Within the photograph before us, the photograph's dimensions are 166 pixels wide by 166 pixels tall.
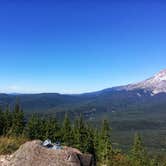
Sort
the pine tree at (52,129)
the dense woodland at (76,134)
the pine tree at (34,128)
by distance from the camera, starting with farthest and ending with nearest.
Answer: the pine tree at (34,128), the pine tree at (52,129), the dense woodland at (76,134)

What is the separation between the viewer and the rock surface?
751 cm

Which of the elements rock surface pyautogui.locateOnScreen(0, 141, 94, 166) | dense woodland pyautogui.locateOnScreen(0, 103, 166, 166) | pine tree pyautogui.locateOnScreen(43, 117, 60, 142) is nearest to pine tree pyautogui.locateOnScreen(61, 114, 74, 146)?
dense woodland pyautogui.locateOnScreen(0, 103, 166, 166)

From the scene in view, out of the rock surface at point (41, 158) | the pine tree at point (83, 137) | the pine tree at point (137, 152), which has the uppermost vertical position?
the rock surface at point (41, 158)

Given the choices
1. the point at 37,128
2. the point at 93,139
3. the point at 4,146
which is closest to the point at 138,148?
the point at 93,139

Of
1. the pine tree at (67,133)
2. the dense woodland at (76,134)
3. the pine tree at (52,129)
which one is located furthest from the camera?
the pine tree at (52,129)

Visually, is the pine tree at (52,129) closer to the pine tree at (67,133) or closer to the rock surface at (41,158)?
the pine tree at (67,133)

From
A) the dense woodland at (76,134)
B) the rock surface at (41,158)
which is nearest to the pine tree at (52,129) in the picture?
the dense woodland at (76,134)

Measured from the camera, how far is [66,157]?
7730mm

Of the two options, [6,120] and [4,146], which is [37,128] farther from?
[4,146]

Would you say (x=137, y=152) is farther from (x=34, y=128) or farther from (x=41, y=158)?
(x=41, y=158)

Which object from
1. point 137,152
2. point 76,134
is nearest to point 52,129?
point 76,134

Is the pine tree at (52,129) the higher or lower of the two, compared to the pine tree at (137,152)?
higher

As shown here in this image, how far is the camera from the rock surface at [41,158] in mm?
7512

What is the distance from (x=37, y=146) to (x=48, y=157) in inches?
21.5
